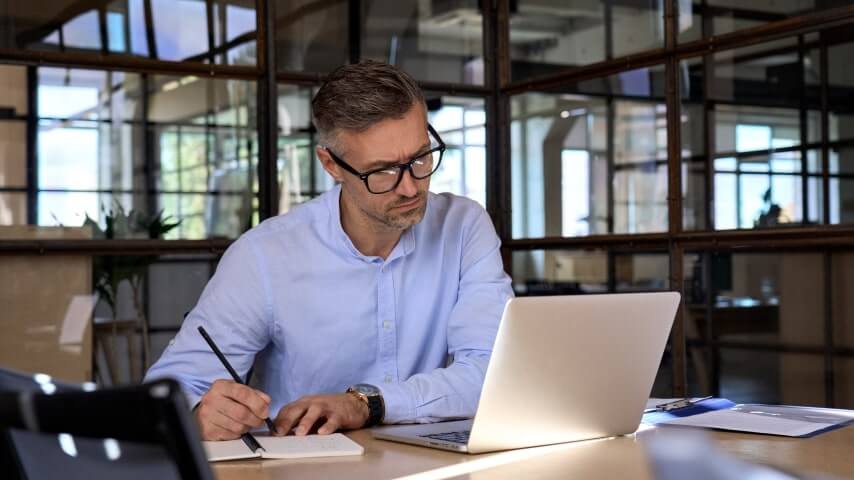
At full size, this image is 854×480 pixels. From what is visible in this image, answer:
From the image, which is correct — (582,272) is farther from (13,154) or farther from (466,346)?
(13,154)

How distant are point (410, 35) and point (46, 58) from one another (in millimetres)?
1435

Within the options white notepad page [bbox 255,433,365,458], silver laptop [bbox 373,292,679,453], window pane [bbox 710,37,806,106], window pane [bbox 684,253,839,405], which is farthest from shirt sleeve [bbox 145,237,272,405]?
window pane [bbox 710,37,806,106]

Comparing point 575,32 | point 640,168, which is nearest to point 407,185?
point 575,32

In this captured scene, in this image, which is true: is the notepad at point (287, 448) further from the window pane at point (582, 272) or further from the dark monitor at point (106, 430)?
the window pane at point (582, 272)

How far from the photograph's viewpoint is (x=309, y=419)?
5.76 ft

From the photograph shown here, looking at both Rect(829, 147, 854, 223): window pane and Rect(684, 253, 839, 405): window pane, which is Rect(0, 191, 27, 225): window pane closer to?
Rect(684, 253, 839, 405): window pane

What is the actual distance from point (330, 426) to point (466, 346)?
498 mm

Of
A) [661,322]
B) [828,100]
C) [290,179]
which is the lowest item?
[661,322]

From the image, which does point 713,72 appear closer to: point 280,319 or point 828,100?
point 828,100

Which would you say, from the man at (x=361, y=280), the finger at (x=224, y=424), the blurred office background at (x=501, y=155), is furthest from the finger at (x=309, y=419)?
the blurred office background at (x=501, y=155)

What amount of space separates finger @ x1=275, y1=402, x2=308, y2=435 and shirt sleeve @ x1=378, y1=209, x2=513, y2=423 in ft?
0.64

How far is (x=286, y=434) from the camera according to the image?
1768 millimetres

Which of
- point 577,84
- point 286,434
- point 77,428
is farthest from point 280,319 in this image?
point 577,84

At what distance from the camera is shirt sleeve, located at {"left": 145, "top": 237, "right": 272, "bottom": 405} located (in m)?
2.07
